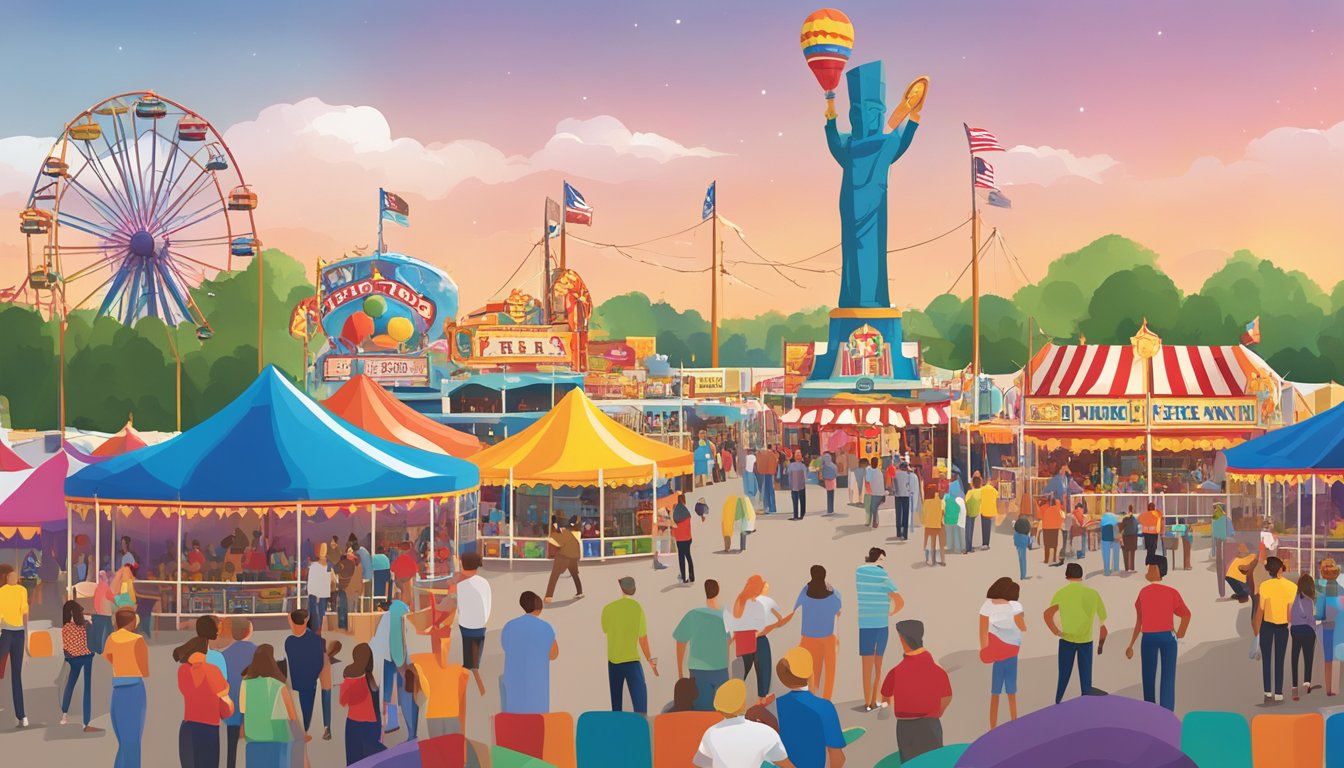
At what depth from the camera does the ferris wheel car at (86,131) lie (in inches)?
1348

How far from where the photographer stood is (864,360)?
4534cm

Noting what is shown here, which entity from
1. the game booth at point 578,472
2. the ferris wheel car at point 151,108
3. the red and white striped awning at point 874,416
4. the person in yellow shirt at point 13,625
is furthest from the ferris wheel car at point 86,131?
the person in yellow shirt at point 13,625

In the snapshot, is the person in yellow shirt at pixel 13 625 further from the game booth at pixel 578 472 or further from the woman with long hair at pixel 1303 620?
the game booth at pixel 578 472

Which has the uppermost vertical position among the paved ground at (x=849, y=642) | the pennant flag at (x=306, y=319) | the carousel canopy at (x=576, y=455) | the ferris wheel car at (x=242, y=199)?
the ferris wheel car at (x=242, y=199)

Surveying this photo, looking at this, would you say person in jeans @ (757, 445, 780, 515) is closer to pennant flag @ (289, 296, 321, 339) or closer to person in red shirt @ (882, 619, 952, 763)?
pennant flag @ (289, 296, 321, 339)

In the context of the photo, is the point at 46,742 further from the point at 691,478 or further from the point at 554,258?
the point at 554,258

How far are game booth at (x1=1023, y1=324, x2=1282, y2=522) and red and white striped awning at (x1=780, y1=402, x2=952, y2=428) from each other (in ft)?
35.2

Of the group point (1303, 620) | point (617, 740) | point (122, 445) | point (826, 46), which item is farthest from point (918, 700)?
point (826, 46)

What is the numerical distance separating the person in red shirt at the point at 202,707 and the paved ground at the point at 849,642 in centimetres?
171

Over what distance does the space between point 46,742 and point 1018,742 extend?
29.4 ft

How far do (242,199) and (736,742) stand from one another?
34.5 metres

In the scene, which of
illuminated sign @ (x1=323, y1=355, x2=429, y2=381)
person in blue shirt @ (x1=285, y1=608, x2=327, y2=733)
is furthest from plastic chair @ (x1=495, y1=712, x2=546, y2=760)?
illuminated sign @ (x1=323, y1=355, x2=429, y2=381)

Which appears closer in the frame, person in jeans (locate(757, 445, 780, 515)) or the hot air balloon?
person in jeans (locate(757, 445, 780, 515))

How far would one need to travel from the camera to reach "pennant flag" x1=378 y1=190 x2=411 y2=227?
2125 inches
